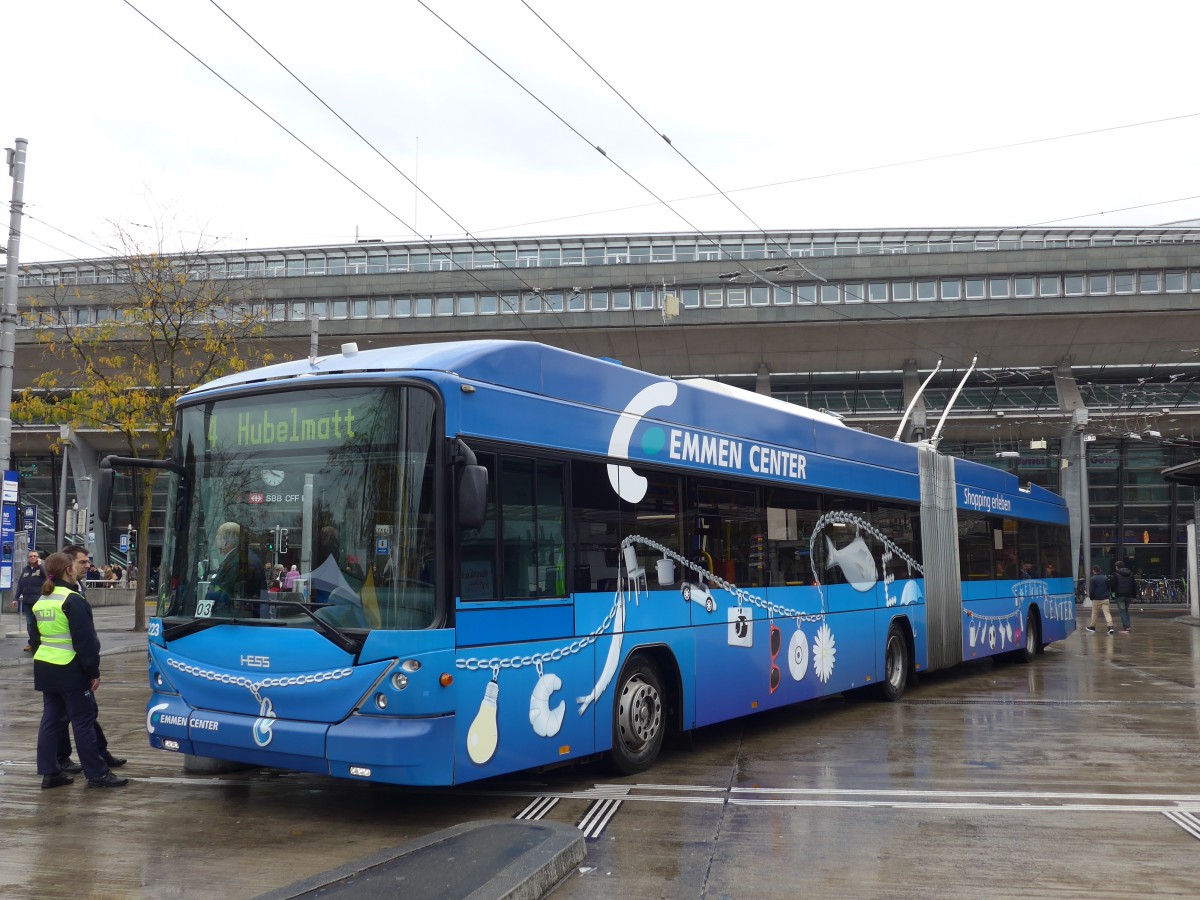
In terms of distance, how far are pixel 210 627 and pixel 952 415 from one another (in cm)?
3951

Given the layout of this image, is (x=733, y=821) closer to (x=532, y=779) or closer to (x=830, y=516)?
(x=532, y=779)

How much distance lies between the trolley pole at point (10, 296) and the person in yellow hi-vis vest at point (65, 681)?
41.9 ft

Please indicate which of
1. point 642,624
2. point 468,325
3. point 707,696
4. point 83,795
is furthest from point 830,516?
point 468,325

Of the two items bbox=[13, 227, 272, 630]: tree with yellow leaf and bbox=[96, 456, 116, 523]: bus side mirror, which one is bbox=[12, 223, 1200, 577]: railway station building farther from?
bbox=[96, 456, 116, 523]: bus side mirror

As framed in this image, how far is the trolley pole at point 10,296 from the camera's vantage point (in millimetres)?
19156

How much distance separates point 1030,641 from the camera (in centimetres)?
1905

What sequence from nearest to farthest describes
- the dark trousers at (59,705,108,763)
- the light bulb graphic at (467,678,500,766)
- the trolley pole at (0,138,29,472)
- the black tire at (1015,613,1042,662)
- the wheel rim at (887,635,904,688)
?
the light bulb graphic at (467,678,500,766), the dark trousers at (59,705,108,763), the wheel rim at (887,635,904,688), the black tire at (1015,613,1042,662), the trolley pole at (0,138,29,472)

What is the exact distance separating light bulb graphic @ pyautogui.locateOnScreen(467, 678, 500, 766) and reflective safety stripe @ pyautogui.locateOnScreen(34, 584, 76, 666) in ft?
11.1

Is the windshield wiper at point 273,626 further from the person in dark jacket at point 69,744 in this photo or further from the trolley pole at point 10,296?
the trolley pole at point 10,296

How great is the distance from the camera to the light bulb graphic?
6824mm

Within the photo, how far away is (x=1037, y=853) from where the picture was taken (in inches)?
254

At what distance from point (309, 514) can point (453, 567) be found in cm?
101

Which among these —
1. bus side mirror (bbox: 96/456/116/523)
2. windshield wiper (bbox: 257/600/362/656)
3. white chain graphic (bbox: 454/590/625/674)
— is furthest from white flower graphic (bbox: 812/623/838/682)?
bus side mirror (bbox: 96/456/116/523)

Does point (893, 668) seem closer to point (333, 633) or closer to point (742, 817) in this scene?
point (742, 817)
